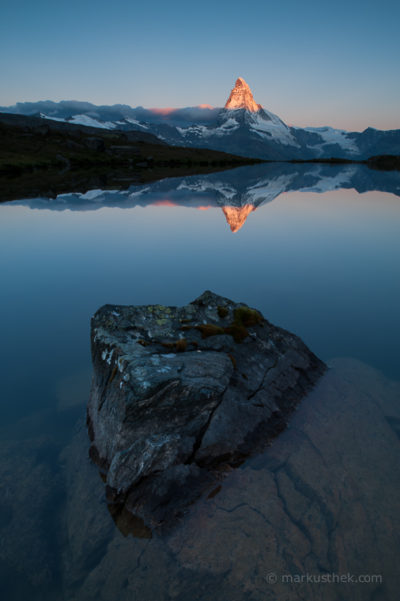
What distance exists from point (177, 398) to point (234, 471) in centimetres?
226

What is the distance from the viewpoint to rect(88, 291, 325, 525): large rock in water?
7.50 m

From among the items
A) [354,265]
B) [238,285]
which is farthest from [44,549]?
[354,265]

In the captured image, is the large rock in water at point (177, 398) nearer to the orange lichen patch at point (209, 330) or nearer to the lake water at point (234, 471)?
the orange lichen patch at point (209, 330)

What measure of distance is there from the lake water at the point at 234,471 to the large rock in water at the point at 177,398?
1.70 ft

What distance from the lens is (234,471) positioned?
26.5ft

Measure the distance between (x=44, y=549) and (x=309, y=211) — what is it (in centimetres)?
4463

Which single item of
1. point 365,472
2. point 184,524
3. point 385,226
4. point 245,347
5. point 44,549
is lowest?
point 44,549

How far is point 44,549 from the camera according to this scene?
6.65 m

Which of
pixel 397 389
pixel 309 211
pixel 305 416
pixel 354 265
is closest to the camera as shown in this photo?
pixel 305 416

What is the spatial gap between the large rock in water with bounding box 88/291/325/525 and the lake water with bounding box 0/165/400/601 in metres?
0.52

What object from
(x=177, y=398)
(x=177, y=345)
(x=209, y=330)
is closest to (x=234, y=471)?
(x=177, y=398)

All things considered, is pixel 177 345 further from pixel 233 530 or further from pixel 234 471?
pixel 233 530

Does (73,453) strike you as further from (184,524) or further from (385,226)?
(385,226)

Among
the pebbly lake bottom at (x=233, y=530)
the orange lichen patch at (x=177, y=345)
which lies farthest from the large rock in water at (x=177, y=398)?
the pebbly lake bottom at (x=233, y=530)
